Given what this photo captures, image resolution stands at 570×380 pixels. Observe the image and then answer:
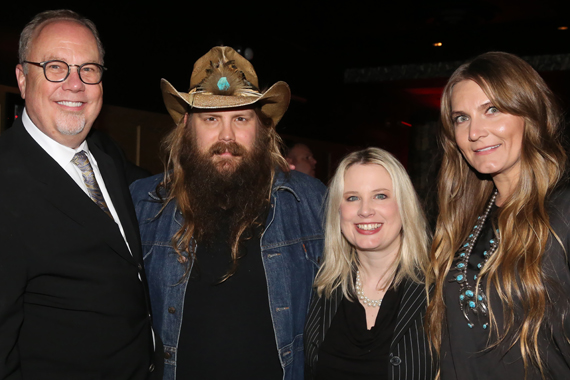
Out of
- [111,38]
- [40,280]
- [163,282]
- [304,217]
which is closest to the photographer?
[40,280]

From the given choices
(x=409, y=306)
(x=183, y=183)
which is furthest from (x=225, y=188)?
(x=409, y=306)

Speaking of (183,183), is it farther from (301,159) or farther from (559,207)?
(301,159)

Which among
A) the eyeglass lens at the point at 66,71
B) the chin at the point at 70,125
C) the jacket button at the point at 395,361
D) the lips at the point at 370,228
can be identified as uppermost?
the eyeglass lens at the point at 66,71

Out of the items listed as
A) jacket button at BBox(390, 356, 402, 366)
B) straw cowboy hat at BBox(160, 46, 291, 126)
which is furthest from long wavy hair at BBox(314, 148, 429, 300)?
straw cowboy hat at BBox(160, 46, 291, 126)

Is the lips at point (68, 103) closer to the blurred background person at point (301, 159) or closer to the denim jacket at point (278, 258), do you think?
the denim jacket at point (278, 258)

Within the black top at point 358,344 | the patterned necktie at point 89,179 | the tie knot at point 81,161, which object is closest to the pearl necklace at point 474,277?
the black top at point 358,344

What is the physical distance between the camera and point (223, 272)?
2.32 meters

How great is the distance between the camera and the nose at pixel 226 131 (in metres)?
2.54

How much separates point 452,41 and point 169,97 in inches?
250

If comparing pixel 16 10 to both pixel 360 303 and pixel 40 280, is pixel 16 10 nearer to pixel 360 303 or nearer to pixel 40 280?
pixel 40 280

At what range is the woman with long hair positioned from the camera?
6.85 ft

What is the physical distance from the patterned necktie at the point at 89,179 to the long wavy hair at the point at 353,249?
43.4 inches

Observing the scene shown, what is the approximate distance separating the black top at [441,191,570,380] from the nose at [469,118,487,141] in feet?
1.17

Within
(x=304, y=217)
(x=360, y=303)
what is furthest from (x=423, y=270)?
(x=304, y=217)
